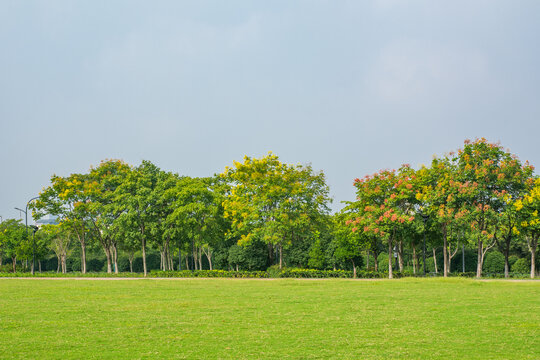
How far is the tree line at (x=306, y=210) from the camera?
36719 millimetres

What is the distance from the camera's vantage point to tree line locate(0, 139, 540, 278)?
36719 mm

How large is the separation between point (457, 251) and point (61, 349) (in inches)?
1997

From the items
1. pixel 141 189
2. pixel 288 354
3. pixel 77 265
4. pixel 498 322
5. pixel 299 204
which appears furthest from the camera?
pixel 77 265

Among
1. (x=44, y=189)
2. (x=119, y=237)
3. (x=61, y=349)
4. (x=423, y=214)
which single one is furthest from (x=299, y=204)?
(x=61, y=349)

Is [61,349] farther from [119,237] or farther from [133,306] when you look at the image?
[119,237]

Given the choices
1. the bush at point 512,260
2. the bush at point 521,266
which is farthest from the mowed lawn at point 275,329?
the bush at point 512,260

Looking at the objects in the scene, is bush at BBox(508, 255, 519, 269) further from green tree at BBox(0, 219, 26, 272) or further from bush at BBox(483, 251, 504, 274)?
green tree at BBox(0, 219, 26, 272)

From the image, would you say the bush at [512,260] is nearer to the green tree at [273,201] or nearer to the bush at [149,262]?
the green tree at [273,201]

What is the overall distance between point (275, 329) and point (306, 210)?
1299 inches

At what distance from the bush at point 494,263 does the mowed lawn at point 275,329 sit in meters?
35.0

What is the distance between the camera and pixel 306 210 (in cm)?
4466

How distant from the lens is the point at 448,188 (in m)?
37.7

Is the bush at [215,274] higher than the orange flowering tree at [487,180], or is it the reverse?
the orange flowering tree at [487,180]

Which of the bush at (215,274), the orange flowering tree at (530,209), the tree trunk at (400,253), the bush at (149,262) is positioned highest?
the orange flowering tree at (530,209)
